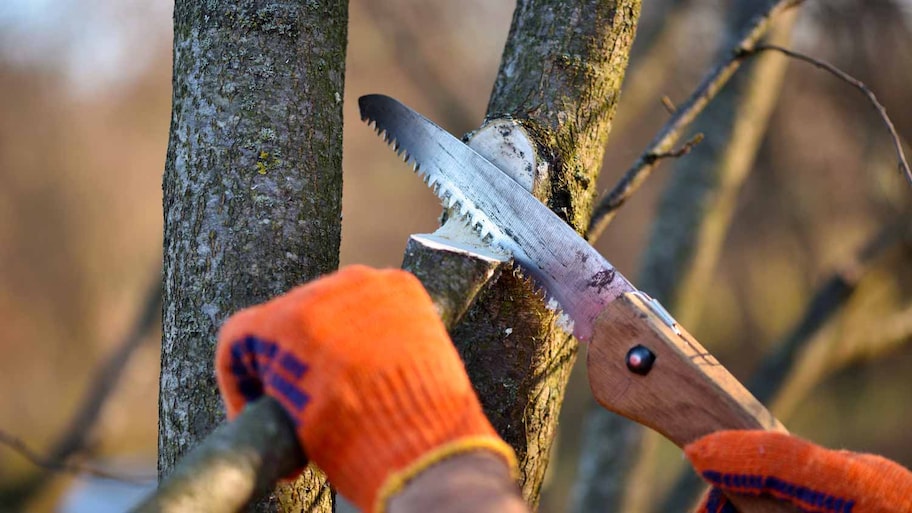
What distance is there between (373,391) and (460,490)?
0.18 meters

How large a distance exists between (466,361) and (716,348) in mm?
8331

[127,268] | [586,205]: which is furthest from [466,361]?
[127,268]

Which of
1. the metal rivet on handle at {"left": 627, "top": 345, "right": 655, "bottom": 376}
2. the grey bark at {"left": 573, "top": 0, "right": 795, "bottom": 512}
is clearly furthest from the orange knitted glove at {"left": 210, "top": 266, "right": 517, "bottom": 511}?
the grey bark at {"left": 573, "top": 0, "right": 795, "bottom": 512}

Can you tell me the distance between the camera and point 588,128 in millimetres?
1953

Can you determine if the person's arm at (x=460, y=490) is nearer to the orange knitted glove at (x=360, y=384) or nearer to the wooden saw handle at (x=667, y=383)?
the orange knitted glove at (x=360, y=384)

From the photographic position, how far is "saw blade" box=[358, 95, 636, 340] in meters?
1.55

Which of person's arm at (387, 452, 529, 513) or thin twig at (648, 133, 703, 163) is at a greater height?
thin twig at (648, 133, 703, 163)

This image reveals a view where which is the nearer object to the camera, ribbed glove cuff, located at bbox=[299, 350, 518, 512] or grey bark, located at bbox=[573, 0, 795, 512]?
ribbed glove cuff, located at bbox=[299, 350, 518, 512]

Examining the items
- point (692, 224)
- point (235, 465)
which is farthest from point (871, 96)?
point (692, 224)

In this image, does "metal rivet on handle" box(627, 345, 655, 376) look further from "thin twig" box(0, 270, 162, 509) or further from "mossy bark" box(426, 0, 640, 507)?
"thin twig" box(0, 270, 162, 509)

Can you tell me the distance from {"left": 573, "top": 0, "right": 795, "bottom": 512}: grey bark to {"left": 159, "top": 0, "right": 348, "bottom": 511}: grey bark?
2.98 meters

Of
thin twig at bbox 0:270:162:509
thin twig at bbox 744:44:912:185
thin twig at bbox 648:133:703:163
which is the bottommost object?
thin twig at bbox 0:270:162:509

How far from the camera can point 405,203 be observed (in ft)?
26.8

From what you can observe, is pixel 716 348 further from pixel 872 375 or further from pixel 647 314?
pixel 647 314
